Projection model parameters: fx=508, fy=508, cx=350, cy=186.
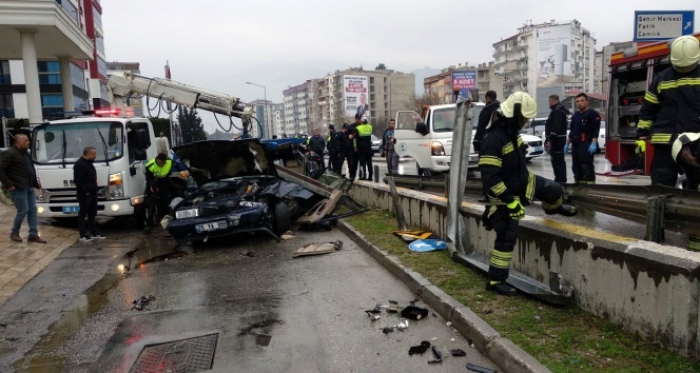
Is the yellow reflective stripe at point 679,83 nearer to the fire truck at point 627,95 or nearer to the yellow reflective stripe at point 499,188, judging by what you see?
the yellow reflective stripe at point 499,188

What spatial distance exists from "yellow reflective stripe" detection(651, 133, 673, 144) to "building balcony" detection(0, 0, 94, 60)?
15.8 metres

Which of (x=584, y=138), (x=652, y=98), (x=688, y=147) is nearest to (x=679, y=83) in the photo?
(x=652, y=98)

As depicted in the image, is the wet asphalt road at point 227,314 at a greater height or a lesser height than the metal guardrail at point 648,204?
lesser

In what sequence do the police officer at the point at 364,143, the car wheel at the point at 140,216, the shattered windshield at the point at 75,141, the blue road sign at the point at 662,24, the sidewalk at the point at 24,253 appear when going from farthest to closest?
1. the police officer at the point at 364,143
2. the blue road sign at the point at 662,24
3. the car wheel at the point at 140,216
4. the shattered windshield at the point at 75,141
5. the sidewalk at the point at 24,253

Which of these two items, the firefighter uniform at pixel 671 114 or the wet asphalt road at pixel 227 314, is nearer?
the wet asphalt road at pixel 227 314

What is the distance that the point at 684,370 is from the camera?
298 centimetres

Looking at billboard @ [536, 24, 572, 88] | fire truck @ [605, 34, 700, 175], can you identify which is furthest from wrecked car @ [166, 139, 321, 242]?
billboard @ [536, 24, 572, 88]

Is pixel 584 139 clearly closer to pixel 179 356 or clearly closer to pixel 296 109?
pixel 179 356

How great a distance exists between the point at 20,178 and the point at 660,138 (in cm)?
920

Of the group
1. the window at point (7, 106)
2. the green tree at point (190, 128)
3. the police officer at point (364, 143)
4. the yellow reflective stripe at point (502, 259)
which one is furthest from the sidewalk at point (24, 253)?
the window at point (7, 106)

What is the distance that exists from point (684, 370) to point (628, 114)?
8340 millimetres

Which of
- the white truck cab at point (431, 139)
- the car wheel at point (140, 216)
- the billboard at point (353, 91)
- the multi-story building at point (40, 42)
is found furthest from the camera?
the billboard at point (353, 91)

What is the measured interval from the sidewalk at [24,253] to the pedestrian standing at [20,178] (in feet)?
1.01

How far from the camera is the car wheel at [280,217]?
883cm
